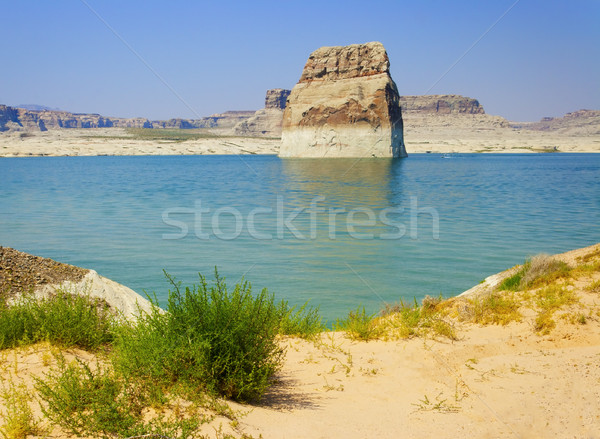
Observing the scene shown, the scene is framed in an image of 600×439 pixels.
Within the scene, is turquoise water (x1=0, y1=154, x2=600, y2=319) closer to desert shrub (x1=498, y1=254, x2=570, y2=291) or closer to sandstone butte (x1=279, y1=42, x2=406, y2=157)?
desert shrub (x1=498, y1=254, x2=570, y2=291)

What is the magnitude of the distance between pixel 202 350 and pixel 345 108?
218ft

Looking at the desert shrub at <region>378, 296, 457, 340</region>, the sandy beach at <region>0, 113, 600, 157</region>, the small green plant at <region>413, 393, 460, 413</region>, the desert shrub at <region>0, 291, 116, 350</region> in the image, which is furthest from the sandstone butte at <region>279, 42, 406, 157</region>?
the small green plant at <region>413, 393, 460, 413</region>

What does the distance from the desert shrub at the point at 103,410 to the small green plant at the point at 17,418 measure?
120mm

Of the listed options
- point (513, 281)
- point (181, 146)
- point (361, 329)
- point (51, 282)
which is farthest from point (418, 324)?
point (181, 146)

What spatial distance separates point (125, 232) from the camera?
15.8m

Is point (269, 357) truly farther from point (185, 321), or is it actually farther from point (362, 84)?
point (362, 84)

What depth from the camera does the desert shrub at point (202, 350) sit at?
4062 mm

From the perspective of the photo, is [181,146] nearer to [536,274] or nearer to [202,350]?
[536,274]

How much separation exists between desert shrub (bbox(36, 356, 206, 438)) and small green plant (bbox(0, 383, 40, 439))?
0.39ft

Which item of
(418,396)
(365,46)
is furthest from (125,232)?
(365,46)

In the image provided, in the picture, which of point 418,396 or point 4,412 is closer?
point 4,412

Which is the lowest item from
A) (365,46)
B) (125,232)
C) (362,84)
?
(125,232)

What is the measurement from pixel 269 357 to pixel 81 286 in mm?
3248

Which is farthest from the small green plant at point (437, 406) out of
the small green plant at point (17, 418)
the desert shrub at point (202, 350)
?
the small green plant at point (17, 418)
